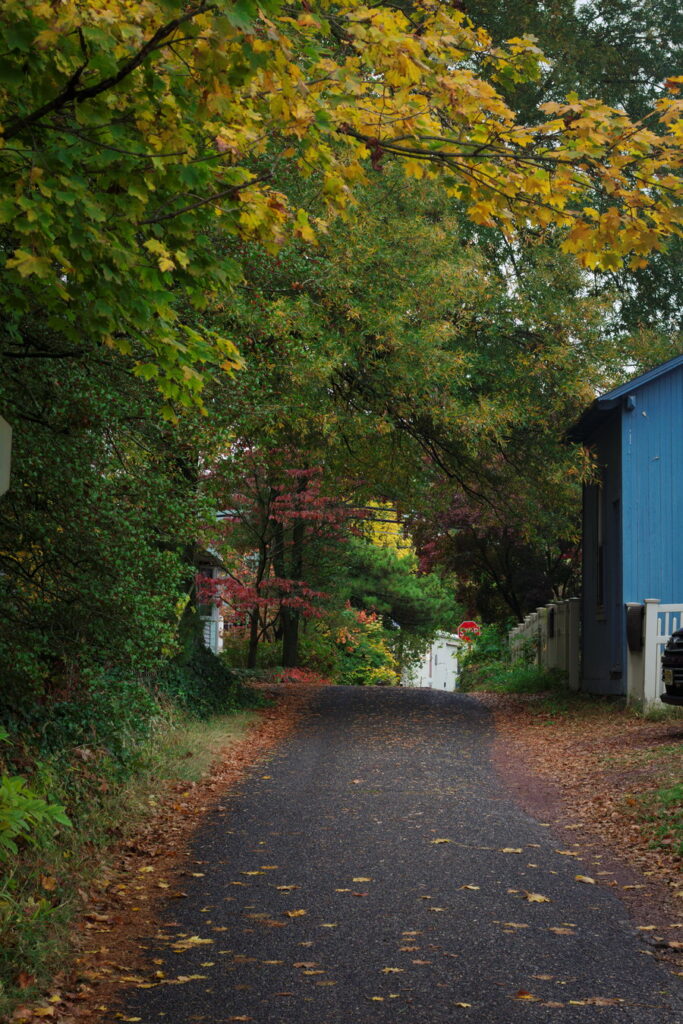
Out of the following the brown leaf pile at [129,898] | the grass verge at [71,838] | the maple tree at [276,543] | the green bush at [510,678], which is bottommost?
the brown leaf pile at [129,898]

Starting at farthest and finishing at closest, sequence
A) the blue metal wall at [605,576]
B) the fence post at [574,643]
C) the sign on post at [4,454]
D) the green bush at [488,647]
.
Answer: the green bush at [488,647], the fence post at [574,643], the blue metal wall at [605,576], the sign on post at [4,454]

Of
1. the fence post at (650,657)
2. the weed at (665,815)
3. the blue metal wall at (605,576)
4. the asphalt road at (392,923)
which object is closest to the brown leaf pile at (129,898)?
the asphalt road at (392,923)

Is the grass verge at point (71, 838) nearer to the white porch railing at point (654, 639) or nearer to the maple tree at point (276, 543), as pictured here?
the white porch railing at point (654, 639)

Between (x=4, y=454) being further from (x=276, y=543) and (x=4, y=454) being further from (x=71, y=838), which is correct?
(x=276, y=543)

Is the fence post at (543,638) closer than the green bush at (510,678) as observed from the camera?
No

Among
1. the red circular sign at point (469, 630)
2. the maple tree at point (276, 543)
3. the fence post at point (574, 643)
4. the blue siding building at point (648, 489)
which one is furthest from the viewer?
the red circular sign at point (469, 630)

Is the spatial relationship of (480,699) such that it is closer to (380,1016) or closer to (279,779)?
(279,779)

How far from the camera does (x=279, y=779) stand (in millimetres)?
11008

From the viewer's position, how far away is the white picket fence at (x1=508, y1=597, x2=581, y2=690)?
2008 centimetres

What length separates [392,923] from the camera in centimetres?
589

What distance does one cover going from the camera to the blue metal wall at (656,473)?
16.3 meters

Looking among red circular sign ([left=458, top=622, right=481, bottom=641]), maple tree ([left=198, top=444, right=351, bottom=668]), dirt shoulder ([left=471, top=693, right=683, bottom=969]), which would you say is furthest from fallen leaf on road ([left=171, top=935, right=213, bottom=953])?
red circular sign ([left=458, top=622, right=481, bottom=641])

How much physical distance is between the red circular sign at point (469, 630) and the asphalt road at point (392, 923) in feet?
76.2

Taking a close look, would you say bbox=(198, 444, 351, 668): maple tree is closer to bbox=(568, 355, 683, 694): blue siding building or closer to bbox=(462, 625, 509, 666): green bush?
bbox=(462, 625, 509, 666): green bush
